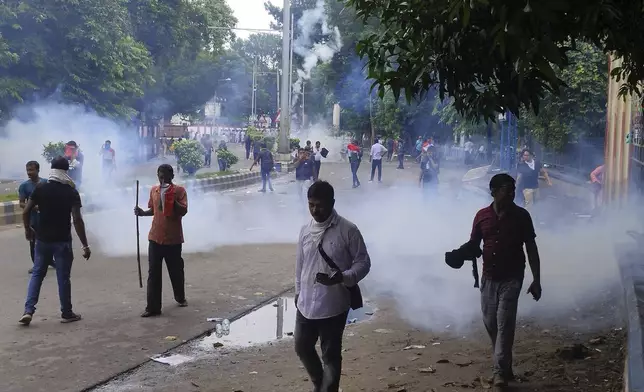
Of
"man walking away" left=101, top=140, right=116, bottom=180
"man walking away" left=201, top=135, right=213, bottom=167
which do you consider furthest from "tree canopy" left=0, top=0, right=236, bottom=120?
"man walking away" left=201, top=135, right=213, bottom=167

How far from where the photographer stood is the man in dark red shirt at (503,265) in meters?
5.52

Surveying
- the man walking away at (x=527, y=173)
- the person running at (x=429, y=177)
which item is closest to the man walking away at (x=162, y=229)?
the man walking away at (x=527, y=173)

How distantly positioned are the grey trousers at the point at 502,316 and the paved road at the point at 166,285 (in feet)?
9.37

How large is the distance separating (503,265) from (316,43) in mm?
37550

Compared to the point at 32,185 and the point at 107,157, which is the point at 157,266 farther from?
the point at 107,157

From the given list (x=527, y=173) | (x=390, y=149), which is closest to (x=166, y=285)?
(x=527, y=173)

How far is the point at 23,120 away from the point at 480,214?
86.3 feet

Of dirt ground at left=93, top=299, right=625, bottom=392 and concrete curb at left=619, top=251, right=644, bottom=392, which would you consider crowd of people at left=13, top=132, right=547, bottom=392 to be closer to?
dirt ground at left=93, top=299, right=625, bottom=392

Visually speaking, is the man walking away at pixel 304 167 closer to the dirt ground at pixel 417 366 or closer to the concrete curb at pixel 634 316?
the concrete curb at pixel 634 316

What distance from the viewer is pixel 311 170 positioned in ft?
64.3

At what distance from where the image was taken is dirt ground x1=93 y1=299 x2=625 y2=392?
230 inches

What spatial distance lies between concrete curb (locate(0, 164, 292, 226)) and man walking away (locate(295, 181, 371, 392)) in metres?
12.5

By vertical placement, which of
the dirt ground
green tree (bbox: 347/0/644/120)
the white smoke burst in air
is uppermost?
the white smoke burst in air

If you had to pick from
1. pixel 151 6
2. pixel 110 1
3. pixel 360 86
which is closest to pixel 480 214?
pixel 110 1
